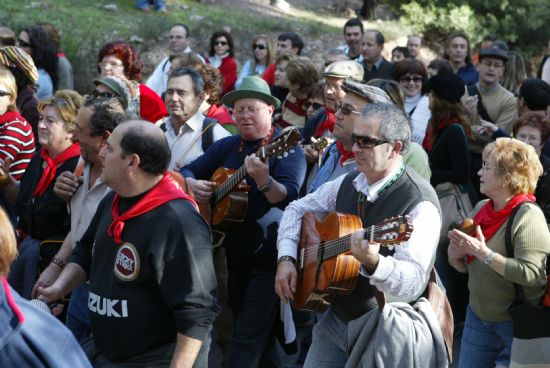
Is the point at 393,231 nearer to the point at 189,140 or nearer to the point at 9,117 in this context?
the point at 189,140

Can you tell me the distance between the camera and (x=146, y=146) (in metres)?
4.33

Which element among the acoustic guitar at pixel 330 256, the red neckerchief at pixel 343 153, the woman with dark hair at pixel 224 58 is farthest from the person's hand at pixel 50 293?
the woman with dark hair at pixel 224 58

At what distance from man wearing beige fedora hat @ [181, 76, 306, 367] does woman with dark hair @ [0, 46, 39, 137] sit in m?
2.45

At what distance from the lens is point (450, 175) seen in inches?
279

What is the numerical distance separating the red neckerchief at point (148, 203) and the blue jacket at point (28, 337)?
121cm

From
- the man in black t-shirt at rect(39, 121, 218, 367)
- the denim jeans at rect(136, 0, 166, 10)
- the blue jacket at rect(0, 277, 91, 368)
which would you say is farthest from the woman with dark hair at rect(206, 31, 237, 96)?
the blue jacket at rect(0, 277, 91, 368)

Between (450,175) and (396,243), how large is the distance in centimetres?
339

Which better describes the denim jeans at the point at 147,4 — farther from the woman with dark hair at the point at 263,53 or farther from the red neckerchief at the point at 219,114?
the red neckerchief at the point at 219,114

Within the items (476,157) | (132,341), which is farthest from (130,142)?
(476,157)

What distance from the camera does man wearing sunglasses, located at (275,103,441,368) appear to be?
4043 millimetres

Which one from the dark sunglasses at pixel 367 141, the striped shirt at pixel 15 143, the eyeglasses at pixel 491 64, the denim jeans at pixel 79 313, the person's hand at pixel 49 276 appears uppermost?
the dark sunglasses at pixel 367 141

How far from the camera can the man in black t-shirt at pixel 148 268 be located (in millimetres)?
4117

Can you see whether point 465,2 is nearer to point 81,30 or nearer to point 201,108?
point 81,30

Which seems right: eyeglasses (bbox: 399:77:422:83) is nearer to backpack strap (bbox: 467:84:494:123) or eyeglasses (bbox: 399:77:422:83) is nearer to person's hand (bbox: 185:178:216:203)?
backpack strap (bbox: 467:84:494:123)
